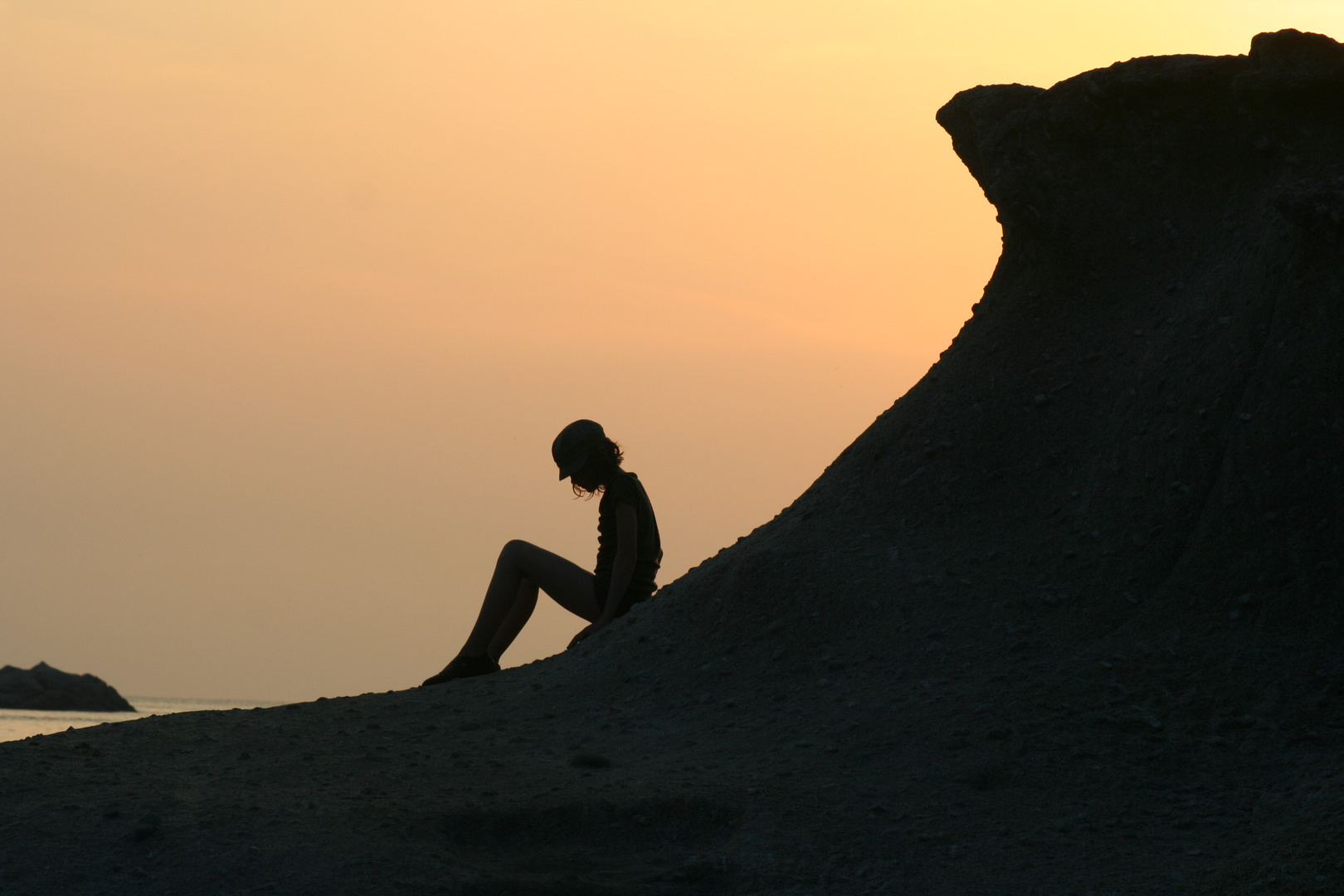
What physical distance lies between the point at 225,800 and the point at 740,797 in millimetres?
2007

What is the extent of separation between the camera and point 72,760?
19.3 feet

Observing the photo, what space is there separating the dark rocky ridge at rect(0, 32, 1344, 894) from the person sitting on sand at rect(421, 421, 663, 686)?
409mm

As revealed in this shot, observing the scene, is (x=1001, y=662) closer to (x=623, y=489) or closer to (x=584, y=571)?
(x=623, y=489)

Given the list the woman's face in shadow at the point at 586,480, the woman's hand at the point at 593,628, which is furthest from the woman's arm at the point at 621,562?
the woman's face in shadow at the point at 586,480

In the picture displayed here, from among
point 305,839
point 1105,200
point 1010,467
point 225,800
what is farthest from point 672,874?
point 1105,200

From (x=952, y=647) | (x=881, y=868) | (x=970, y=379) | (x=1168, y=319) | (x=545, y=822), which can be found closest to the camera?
(x=881, y=868)

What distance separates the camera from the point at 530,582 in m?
7.94

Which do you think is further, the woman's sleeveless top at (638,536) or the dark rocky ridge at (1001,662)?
the woman's sleeveless top at (638,536)

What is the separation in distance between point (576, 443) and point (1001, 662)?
276 cm

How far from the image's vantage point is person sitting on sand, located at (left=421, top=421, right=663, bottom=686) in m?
7.68

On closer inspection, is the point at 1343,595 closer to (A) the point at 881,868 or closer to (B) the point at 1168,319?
(B) the point at 1168,319

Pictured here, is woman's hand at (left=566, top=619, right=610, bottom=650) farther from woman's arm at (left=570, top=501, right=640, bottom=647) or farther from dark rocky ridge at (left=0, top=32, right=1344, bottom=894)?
dark rocky ridge at (left=0, top=32, right=1344, bottom=894)

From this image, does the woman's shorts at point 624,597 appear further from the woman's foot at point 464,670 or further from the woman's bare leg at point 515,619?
the woman's foot at point 464,670

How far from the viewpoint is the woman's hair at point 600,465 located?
303 inches
